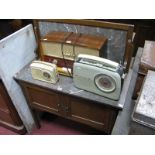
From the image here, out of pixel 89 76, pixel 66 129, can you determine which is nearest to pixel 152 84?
pixel 89 76

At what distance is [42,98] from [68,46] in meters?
0.46

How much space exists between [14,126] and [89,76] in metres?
1.03

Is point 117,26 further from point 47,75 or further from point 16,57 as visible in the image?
→ point 16,57

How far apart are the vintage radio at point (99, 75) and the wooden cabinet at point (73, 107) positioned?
104 mm

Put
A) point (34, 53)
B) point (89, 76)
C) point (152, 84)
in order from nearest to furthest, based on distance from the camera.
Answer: point (152, 84) → point (89, 76) → point (34, 53)

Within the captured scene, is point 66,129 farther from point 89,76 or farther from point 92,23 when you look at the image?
point 92,23

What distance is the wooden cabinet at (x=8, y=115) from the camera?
4.55 feet

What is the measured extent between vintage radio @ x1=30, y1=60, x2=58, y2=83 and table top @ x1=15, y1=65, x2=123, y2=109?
38mm

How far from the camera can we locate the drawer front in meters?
1.28

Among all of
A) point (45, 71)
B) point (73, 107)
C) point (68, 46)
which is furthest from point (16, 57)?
point (73, 107)

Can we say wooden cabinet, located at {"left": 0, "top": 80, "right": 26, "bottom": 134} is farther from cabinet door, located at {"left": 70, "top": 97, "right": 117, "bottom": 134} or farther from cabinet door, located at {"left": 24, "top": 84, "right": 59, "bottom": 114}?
cabinet door, located at {"left": 70, "top": 97, "right": 117, "bottom": 134}

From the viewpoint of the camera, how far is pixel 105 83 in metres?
1.02
